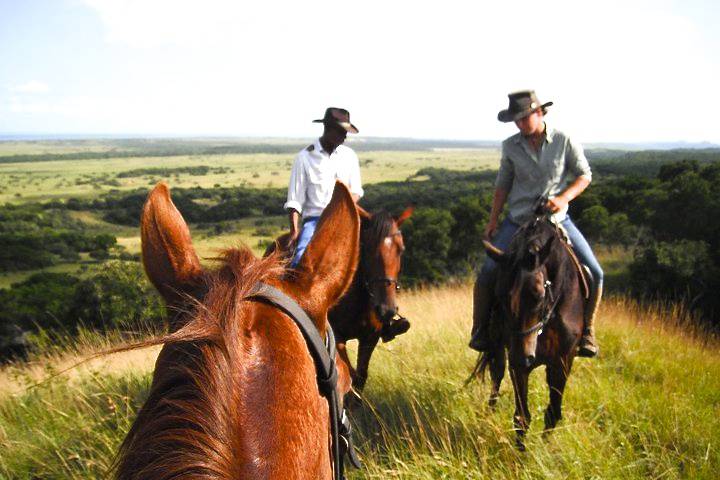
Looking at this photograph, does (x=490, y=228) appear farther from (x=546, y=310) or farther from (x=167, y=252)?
(x=167, y=252)

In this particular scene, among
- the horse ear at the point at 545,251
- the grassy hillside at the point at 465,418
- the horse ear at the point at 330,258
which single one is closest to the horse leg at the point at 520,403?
the grassy hillside at the point at 465,418

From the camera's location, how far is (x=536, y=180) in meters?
4.63

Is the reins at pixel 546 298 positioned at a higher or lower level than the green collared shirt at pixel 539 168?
lower

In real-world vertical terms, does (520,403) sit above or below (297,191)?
below

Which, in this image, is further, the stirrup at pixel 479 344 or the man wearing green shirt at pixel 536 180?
the stirrup at pixel 479 344

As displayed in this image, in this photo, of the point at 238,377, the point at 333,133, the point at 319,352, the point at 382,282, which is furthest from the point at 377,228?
the point at 238,377

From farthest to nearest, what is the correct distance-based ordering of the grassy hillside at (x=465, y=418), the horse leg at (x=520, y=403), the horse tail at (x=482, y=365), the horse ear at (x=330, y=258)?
the horse tail at (x=482, y=365) < the horse leg at (x=520, y=403) < the grassy hillside at (x=465, y=418) < the horse ear at (x=330, y=258)

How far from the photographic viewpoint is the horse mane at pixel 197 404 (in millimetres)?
951

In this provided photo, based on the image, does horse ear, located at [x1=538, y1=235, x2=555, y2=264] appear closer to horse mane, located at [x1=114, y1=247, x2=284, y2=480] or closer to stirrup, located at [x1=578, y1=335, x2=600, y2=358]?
stirrup, located at [x1=578, y1=335, x2=600, y2=358]

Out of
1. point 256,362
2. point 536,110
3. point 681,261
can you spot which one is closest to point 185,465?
point 256,362

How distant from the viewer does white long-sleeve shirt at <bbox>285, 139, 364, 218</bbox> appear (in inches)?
208

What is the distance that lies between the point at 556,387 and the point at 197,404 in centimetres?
393

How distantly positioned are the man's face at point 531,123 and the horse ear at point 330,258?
125 inches

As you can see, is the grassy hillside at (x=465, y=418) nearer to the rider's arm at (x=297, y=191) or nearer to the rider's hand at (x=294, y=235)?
the rider's hand at (x=294, y=235)
